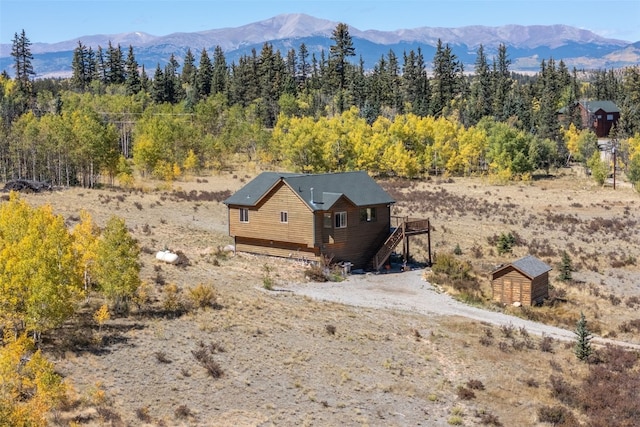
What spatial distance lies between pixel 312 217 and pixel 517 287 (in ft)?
36.7

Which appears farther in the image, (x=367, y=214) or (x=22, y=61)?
(x=22, y=61)

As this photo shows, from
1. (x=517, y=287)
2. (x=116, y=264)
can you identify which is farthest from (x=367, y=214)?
(x=116, y=264)

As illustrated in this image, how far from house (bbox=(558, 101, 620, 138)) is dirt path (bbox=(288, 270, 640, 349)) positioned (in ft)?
339

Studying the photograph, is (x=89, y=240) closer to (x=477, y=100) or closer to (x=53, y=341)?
(x=53, y=341)

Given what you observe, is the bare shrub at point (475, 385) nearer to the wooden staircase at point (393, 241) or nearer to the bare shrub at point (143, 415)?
the bare shrub at point (143, 415)

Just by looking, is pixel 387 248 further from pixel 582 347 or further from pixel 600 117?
pixel 600 117

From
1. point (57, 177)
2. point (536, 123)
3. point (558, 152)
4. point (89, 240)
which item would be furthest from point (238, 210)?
point (536, 123)

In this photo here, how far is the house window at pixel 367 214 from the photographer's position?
41562 mm

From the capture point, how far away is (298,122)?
98.2 meters

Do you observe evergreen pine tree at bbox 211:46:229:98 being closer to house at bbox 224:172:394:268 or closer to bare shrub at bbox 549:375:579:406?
house at bbox 224:172:394:268

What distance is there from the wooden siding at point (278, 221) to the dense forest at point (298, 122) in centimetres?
2740

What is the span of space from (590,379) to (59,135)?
53038 mm

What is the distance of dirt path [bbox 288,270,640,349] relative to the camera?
31.3 m

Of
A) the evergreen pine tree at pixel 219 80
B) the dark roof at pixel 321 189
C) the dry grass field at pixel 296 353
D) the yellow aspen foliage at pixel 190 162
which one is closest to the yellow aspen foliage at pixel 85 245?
the dry grass field at pixel 296 353
